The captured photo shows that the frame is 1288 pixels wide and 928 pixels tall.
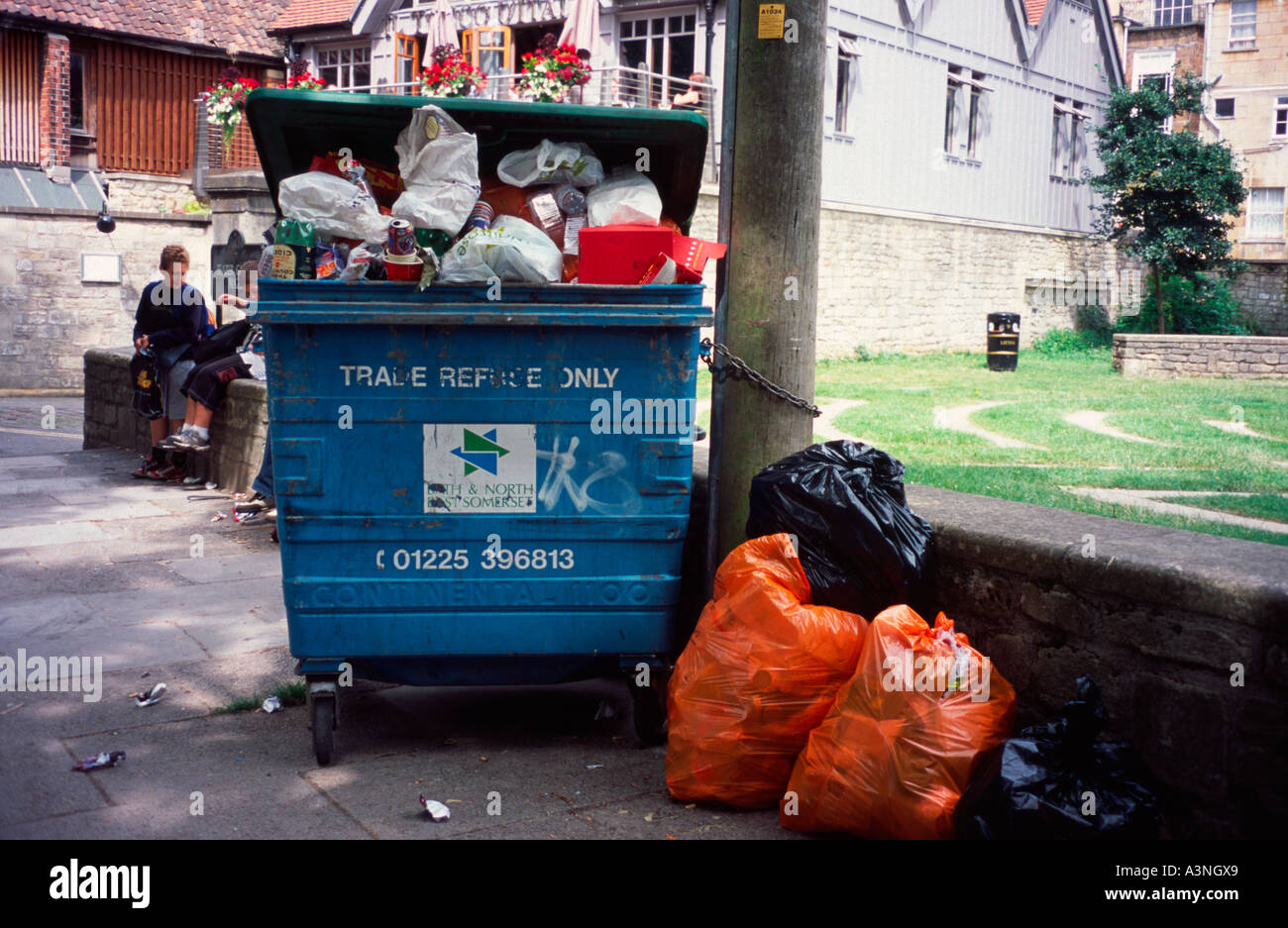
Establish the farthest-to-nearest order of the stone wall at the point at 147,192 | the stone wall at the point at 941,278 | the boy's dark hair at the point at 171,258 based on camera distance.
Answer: the stone wall at the point at 147,192 → the stone wall at the point at 941,278 → the boy's dark hair at the point at 171,258

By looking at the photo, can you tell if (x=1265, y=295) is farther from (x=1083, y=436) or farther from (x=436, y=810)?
(x=436, y=810)

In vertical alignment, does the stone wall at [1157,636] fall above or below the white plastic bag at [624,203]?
below

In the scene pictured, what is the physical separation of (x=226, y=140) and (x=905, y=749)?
22087 mm

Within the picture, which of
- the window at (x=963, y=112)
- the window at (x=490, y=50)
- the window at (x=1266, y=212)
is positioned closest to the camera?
the window at (x=490, y=50)

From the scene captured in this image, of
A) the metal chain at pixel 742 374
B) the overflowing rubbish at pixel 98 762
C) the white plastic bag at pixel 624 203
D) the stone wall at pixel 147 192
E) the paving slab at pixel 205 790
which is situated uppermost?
the stone wall at pixel 147 192

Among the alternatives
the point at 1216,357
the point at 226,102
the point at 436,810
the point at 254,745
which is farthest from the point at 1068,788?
the point at 226,102

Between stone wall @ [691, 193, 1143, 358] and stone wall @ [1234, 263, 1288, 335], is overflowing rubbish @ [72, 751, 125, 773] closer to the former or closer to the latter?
stone wall @ [691, 193, 1143, 358]

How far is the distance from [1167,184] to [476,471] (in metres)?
23.0

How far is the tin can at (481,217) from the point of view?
3.92m

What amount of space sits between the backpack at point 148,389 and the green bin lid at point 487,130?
17.5 ft

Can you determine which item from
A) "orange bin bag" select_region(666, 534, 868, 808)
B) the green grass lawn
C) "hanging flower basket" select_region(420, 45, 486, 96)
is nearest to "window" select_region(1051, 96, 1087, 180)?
the green grass lawn

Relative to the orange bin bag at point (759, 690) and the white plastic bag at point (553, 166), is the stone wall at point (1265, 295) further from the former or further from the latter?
the orange bin bag at point (759, 690)

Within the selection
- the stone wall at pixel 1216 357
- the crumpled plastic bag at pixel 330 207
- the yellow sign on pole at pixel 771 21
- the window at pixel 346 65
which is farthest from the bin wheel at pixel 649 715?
the window at pixel 346 65

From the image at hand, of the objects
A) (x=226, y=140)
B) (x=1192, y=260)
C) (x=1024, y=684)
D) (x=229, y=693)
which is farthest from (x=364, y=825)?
(x=1192, y=260)
